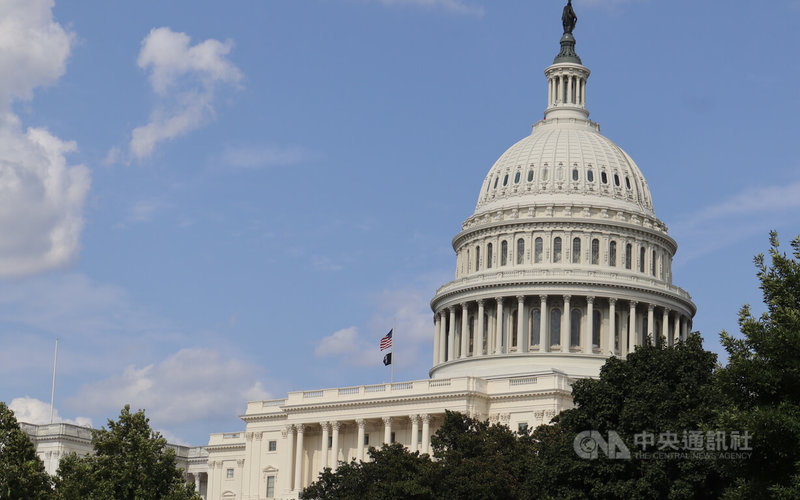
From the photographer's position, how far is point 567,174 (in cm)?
15162

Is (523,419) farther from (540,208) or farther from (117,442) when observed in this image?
(117,442)

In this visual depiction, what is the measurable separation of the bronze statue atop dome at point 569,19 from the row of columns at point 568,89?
6.86m

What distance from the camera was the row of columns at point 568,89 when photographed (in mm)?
159375

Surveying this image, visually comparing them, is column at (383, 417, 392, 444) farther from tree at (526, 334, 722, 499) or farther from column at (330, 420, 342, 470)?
tree at (526, 334, 722, 499)

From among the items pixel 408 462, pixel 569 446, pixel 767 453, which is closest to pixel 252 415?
pixel 408 462

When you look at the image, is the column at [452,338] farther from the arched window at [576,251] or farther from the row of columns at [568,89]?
the row of columns at [568,89]

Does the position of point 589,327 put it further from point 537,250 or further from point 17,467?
point 17,467

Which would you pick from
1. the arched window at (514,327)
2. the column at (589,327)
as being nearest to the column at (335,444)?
the arched window at (514,327)

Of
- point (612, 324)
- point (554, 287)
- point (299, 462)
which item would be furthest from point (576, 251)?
point (299, 462)

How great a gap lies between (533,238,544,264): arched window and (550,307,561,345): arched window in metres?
5.28

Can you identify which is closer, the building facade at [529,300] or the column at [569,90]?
the building facade at [529,300]

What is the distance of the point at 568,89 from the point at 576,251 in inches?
790

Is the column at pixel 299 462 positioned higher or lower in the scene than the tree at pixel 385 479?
higher

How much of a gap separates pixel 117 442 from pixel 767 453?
44.0m
